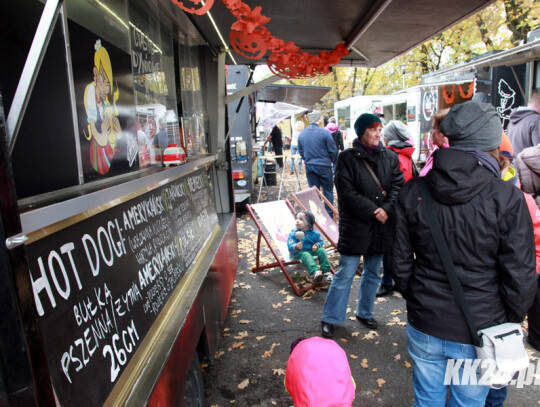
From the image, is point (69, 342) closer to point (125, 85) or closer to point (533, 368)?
point (125, 85)

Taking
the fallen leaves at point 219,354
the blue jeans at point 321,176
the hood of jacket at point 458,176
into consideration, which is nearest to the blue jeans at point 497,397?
the hood of jacket at point 458,176

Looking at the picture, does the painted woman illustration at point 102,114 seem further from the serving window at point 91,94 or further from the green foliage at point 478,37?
the green foliage at point 478,37

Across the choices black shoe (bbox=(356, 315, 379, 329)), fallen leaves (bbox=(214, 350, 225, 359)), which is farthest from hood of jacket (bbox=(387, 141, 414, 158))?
fallen leaves (bbox=(214, 350, 225, 359))

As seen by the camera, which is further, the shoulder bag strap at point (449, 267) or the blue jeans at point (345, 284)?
the blue jeans at point (345, 284)

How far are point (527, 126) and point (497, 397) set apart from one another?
357 centimetres

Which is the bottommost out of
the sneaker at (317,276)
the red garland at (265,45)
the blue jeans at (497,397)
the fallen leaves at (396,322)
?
the fallen leaves at (396,322)

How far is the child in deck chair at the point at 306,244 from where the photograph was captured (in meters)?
5.12

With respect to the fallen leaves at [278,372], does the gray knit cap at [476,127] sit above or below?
above

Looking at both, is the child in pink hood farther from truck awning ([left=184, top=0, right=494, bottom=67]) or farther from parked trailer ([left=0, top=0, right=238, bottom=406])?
truck awning ([left=184, top=0, right=494, bottom=67])

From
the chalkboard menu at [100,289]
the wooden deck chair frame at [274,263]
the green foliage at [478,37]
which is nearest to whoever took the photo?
the chalkboard menu at [100,289]

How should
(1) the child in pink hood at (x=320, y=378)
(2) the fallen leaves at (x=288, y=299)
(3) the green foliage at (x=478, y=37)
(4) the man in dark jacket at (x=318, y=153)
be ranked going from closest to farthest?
(1) the child in pink hood at (x=320, y=378), (2) the fallen leaves at (x=288, y=299), (4) the man in dark jacket at (x=318, y=153), (3) the green foliage at (x=478, y=37)

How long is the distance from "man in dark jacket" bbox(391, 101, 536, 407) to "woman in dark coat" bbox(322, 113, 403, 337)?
54.4 inches

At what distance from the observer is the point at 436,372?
2012mm

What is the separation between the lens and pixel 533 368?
315 centimetres
